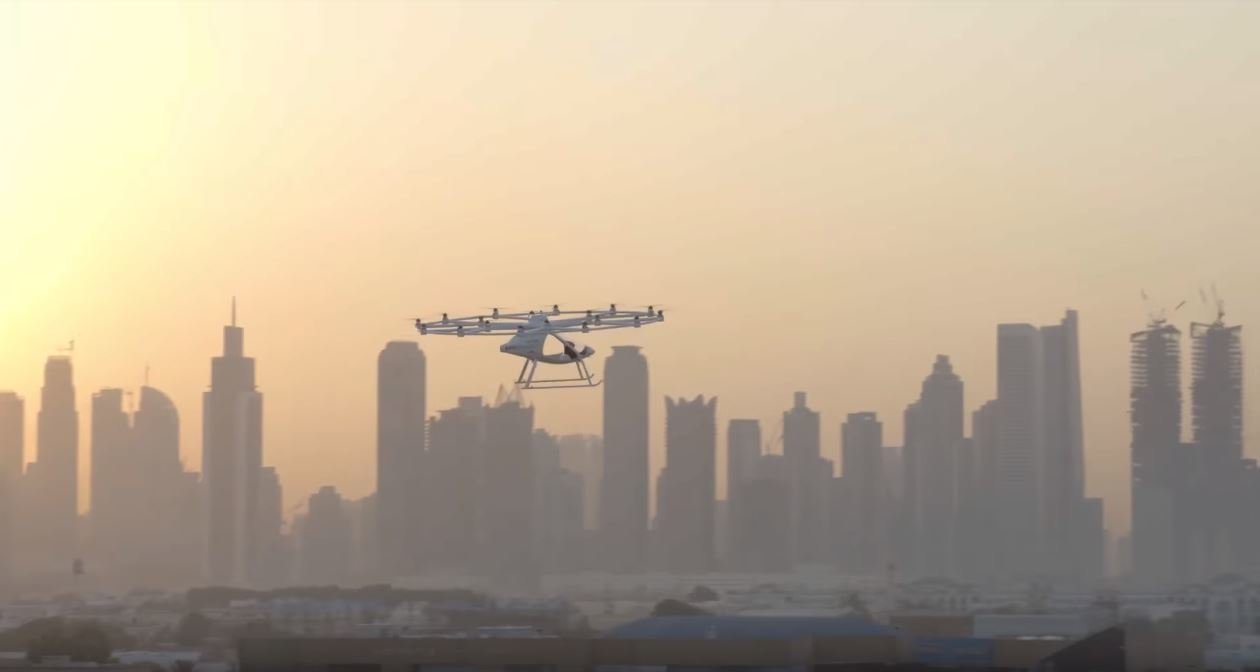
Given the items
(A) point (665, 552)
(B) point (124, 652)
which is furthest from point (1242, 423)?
(B) point (124, 652)

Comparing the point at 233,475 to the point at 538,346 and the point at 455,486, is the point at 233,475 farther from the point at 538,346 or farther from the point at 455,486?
the point at 538,346

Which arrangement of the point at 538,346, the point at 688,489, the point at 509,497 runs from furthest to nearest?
the point at 688,489
the point at 509,497
the point at 538,346

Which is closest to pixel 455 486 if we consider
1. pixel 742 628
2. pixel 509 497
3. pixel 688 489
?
pixel 509 497

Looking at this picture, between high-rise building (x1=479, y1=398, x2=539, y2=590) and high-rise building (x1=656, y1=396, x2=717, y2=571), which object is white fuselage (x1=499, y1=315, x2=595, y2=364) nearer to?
high-rise building (x1=479, y1=398, x2=539, y2=590)

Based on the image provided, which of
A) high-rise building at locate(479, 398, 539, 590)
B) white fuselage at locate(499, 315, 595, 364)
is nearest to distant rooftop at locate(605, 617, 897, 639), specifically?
white fuselage at locate(499, 315, 595, 364)

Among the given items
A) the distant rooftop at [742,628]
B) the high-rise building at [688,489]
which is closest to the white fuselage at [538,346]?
the distant rooftop at [742,628]
